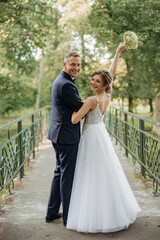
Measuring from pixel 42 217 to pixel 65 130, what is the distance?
126 centimetres

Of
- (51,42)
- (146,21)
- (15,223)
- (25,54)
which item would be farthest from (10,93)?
(15,223)

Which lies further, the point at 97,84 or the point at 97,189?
the point at 97,84

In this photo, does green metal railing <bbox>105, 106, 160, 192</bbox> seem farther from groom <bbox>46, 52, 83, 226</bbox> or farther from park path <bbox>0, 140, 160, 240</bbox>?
groom <bbox>46, 52, 83, 226</bbox>

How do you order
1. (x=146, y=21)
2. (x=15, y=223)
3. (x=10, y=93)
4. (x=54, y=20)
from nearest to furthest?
(x=15, y=223), (x=146, y=21), (x=10, y=93), (x=54, y=20)

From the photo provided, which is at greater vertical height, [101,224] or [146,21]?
[146,21]

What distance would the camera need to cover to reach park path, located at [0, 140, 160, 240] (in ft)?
10.7

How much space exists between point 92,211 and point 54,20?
23630 millimetres

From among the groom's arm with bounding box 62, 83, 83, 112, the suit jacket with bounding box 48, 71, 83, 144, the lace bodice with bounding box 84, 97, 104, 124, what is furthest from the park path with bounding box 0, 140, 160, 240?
the groom's arm with bounding box 62, 83, 83, 112

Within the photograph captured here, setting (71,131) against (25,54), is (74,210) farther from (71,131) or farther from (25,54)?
(25,54)

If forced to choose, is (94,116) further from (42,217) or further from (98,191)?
(42,217)

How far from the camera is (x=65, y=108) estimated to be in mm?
3439

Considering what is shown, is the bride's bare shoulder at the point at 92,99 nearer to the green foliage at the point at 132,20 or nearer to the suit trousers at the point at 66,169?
the suit trousers at the point at 66,169

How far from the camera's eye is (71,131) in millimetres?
3461

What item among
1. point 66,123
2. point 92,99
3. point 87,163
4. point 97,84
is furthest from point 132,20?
point 87,163
